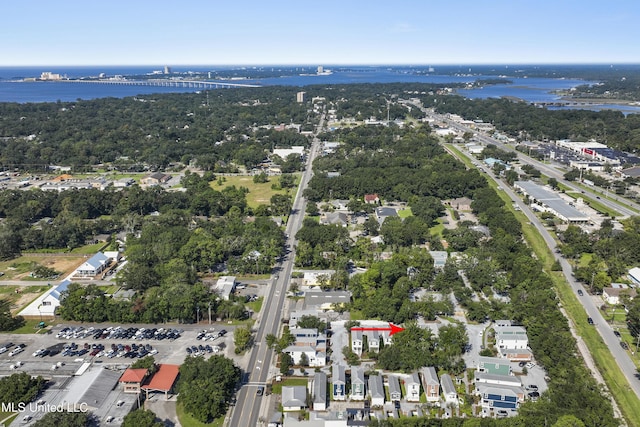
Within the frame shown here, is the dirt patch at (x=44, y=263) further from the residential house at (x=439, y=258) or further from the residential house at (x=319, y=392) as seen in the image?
the residential house at (x=439, y=258)

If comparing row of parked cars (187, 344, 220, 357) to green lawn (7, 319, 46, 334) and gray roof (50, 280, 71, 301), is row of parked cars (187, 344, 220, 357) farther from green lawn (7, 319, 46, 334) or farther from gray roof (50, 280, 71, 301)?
gray roof (50, 280, 71, 301)

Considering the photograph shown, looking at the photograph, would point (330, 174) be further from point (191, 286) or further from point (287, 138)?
point (191, 286)

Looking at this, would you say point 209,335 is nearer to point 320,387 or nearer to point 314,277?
point 320,387

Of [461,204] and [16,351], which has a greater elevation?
[461,204]

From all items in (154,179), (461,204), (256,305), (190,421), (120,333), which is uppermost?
(154,179)

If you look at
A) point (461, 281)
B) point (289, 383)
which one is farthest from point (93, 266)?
point (461, 281)
